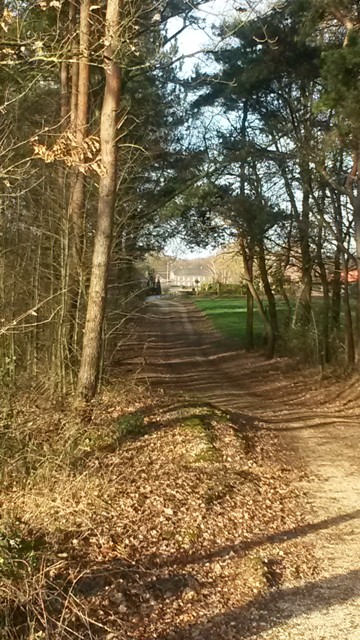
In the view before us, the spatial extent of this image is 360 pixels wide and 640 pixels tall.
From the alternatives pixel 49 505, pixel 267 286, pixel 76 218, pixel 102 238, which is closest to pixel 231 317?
pixel 267 286

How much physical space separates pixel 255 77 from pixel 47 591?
1641cm

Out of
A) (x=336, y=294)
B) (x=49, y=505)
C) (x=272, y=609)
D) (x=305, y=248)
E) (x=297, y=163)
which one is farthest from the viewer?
(x=305, y=248)

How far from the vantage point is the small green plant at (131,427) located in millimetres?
10612

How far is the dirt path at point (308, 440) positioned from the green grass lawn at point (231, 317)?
1955mm

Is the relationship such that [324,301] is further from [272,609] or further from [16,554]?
[16,554]

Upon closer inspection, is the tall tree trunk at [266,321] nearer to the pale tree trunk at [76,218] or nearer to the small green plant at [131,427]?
the pale tree trunk at [76,218]

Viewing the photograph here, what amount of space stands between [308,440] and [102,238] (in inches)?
205

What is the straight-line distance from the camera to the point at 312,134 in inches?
705

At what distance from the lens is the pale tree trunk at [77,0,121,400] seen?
425 inches

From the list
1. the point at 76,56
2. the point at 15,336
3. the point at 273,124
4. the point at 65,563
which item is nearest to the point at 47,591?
the point at 65,563

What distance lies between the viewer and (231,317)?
44.4m

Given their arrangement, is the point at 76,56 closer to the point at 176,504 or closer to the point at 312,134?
the point at 176,504

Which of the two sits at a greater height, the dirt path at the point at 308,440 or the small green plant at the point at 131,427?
the small green plant at the point at 131,427

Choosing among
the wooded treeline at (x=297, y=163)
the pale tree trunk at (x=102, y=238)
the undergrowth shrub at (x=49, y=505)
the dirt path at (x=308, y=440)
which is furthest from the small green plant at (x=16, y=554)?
the wooded treeline at (x=297, y=163)
